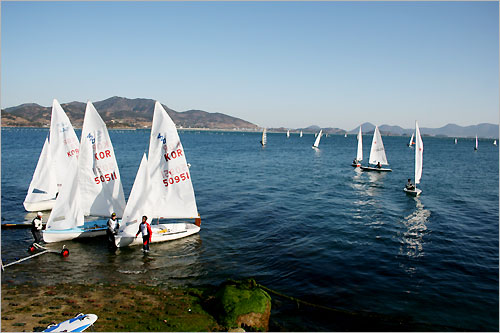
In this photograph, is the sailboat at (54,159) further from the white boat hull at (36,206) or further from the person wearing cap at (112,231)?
the person wearing cap at (112,231)

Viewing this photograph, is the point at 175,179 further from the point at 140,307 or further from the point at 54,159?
the point at 54,159

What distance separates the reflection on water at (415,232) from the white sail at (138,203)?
1801 cm

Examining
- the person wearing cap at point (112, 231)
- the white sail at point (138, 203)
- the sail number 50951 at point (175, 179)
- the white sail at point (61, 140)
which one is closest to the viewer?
the person wearing cap at point (112, 231)

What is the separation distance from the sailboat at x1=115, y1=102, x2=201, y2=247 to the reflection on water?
50.5 ft

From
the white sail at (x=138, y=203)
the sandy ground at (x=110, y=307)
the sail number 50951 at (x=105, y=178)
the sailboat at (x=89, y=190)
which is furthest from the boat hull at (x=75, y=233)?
the sandy ground at (x=110, y=307)

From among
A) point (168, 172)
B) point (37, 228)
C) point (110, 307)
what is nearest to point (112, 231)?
point (37, 228)

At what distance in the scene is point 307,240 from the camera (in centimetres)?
2403

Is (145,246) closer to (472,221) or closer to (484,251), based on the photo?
(484,251)

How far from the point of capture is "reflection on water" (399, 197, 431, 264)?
22203mm

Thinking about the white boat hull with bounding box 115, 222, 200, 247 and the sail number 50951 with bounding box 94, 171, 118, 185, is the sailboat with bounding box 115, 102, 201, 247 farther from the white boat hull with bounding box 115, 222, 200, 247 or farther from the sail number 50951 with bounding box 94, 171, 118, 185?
the sail number 50951 with bounding box 94, 171, 118, 185

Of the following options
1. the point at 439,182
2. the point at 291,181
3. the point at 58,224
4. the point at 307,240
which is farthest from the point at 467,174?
the point at 58,224

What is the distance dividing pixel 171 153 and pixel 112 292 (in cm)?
1065

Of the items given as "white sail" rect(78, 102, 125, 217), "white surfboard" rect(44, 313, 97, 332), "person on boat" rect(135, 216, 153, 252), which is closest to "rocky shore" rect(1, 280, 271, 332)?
"white surfboard" rect(44, 313, 97, 332)

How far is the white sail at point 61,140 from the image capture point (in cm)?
2602
